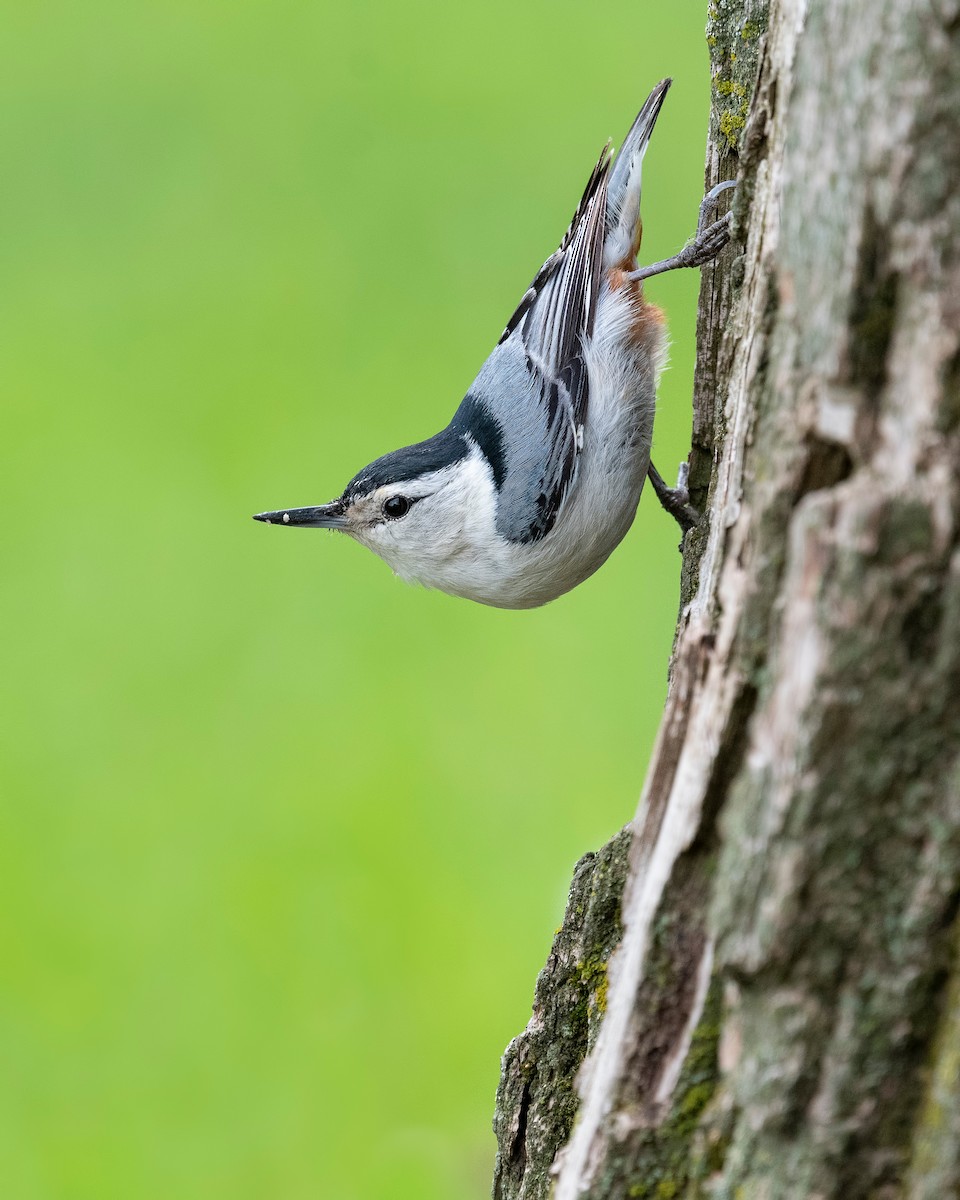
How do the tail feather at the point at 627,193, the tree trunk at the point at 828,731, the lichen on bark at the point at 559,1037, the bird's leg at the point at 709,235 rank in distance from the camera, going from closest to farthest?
the tree trunk at the point at 828,731
the lichen on bark at the point at 559,1037
the bird's leg at the point at 709,235
the tail feather at the point at 627,193

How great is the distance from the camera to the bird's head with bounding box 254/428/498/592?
9.85 feet

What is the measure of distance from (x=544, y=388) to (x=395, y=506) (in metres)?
0.43

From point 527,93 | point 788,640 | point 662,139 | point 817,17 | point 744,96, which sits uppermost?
point 527,93

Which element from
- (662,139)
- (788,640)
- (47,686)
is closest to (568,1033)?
(788,640)

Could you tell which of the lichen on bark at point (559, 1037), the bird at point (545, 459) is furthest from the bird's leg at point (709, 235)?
the lichen on bark at point (559, 1037)

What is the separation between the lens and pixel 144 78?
245 inches

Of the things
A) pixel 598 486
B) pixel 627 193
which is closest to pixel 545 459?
pixel 598 486

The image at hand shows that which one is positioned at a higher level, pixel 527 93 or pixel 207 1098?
pixel 527 93

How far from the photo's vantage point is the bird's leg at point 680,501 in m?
2.67

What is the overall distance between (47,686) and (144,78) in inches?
121

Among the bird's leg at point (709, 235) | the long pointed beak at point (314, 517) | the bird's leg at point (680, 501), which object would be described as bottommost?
the bird's leg at point (680, 501)

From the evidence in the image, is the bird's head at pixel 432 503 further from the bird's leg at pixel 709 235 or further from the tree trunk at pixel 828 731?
the tree trunk at pixel 828 731

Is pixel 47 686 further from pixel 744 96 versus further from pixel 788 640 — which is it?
pixel 788 640

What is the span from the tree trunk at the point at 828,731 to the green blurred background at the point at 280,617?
2.44 m
